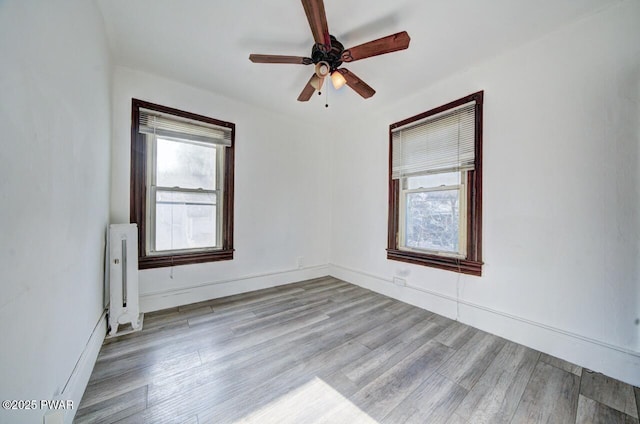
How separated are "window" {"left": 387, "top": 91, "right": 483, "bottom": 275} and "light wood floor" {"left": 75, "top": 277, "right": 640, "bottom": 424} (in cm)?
77

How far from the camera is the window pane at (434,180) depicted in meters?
2.55

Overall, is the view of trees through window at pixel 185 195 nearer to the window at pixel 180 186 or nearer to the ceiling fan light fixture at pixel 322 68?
the window at pixel 180 186

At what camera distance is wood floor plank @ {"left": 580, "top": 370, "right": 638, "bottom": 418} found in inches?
54.8

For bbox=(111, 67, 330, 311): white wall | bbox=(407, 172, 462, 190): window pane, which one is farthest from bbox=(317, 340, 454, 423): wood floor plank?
bbox=(111, 67, 330, 311): white wall

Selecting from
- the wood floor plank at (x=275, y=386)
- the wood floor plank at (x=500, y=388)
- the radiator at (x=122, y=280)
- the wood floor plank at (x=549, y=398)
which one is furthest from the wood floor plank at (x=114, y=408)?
the wood floor plank at (x=549, y=398)

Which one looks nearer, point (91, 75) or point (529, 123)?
→ point (91, 75)

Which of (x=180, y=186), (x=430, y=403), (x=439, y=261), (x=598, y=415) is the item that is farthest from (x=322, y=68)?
(x=598, y=415)

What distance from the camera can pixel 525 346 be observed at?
6.59ft

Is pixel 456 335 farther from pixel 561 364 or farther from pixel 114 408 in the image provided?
pixel 114 408

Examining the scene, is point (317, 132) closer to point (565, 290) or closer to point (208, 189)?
point (208, 189)

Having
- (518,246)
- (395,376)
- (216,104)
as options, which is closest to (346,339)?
(395,376)

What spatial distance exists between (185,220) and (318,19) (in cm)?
254

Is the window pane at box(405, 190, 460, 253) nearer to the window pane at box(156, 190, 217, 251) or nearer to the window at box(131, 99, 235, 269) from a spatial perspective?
the window at box(131, 99, 235, 269)

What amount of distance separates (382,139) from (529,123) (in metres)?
1.61
